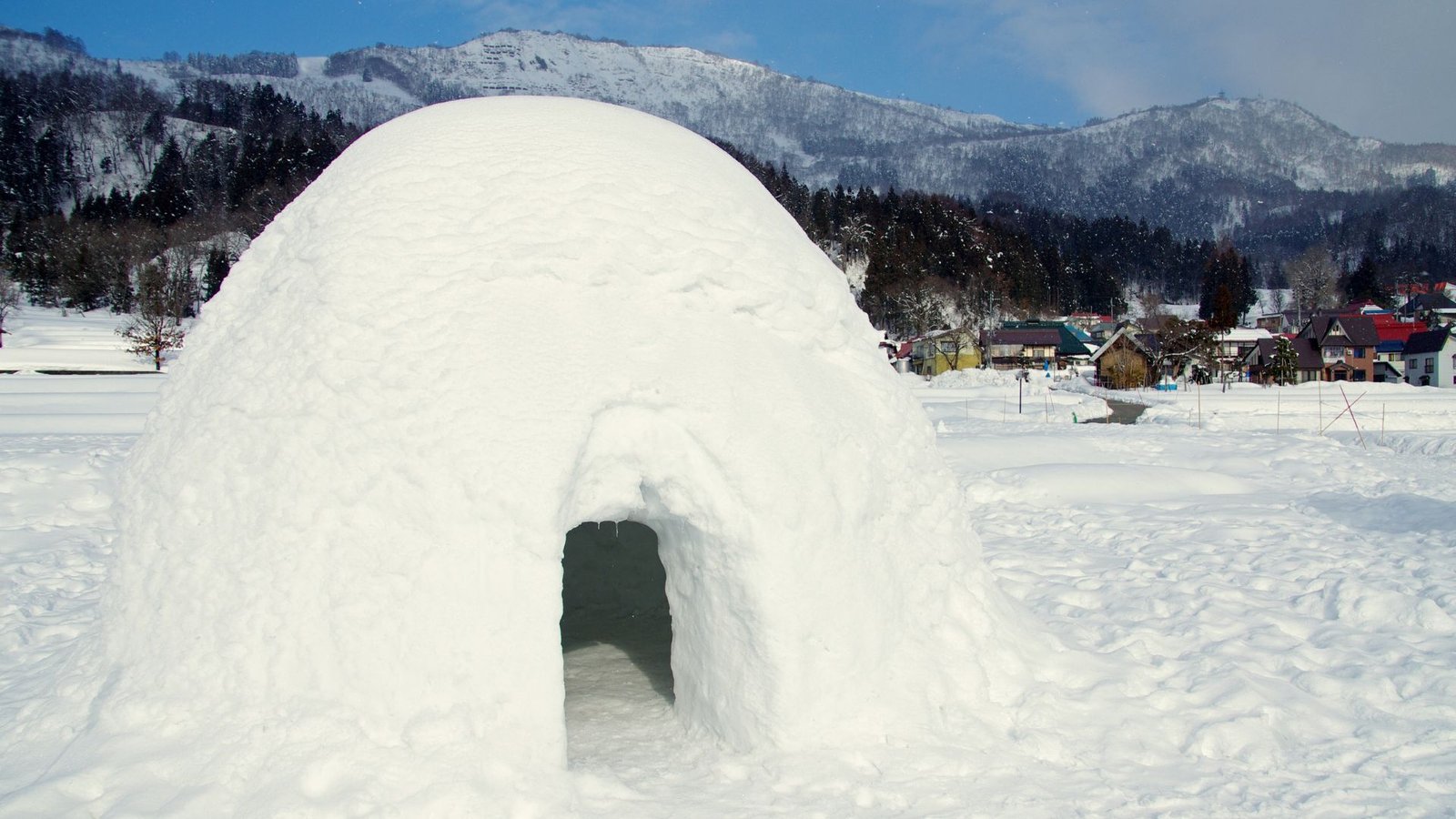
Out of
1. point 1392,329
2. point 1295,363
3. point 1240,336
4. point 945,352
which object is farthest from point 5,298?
point 1392,329

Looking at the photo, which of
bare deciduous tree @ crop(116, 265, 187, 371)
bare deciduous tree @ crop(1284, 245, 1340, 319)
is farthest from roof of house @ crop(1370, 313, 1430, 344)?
bare deciduous tree @ crop(116, 265, 187, 371)

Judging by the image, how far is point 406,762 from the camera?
152 inches

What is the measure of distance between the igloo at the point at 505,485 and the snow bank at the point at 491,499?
0.06ft

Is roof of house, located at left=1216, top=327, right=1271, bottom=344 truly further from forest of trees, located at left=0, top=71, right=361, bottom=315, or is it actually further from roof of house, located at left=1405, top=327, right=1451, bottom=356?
forest of trees, located at left=0, top=71, right=361, bottom=315

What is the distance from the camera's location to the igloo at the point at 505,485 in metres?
4.05

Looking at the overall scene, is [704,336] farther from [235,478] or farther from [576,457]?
[235,478]

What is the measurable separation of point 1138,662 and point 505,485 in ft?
14.9

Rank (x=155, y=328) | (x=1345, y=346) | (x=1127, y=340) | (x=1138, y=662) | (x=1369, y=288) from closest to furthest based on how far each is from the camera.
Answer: (x=1138, y=662) → (x=155, y=328) → (x=1127, y=340) → (x=1345, y=346) → (x=1369, y=288)

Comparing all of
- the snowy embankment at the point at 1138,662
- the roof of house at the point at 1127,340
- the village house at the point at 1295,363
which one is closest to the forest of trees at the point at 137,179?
the snowy embankment at the point at 1138,662

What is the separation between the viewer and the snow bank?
4.00m

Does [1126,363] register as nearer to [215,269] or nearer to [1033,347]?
[1033,347]

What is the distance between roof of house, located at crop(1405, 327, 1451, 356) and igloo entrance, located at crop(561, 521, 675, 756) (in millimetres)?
62505

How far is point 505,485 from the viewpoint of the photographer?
419 cm

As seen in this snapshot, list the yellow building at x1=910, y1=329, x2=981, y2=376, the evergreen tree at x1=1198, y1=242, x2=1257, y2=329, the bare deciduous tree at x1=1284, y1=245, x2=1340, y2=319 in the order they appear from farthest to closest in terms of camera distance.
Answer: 1. the bare deciduous tree at x1=1284, y1=245, x2=1340, y2=319
2. the evergreen tree at x1=1198, y1=242, x2=1257, y2=329
3. the yellow building at x1=910, y1=329, x2=981, y2=376
